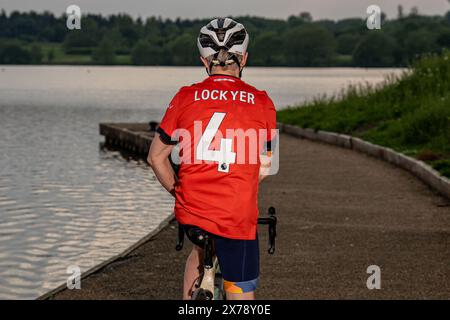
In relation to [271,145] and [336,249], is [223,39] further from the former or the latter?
[336,249]

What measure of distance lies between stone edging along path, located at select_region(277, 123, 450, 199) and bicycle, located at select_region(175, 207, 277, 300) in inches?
402

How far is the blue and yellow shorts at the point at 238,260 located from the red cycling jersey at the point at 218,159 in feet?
0.17

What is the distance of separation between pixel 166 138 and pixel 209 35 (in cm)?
64

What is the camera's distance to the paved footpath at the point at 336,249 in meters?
9.34

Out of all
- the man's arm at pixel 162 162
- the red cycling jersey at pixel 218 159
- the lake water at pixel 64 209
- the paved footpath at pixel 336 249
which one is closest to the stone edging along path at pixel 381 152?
the paved footpath at pixel 336 249

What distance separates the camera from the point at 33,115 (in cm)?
7094

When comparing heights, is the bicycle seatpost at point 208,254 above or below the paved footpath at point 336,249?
above

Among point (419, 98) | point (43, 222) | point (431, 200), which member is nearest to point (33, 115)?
point (419, 98)

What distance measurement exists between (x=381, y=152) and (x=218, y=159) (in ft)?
54.1

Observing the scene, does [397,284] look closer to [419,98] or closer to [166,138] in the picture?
[166,138]

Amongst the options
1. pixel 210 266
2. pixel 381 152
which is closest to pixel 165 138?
pixel 210 266

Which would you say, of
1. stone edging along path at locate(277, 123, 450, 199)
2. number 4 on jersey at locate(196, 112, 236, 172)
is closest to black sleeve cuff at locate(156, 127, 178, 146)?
number 4 on jersey at locate(196, 112, 236, 172)

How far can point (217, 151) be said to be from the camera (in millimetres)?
5188

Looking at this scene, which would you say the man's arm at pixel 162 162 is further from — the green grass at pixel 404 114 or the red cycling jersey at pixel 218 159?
the green grass at pixel 404 114
